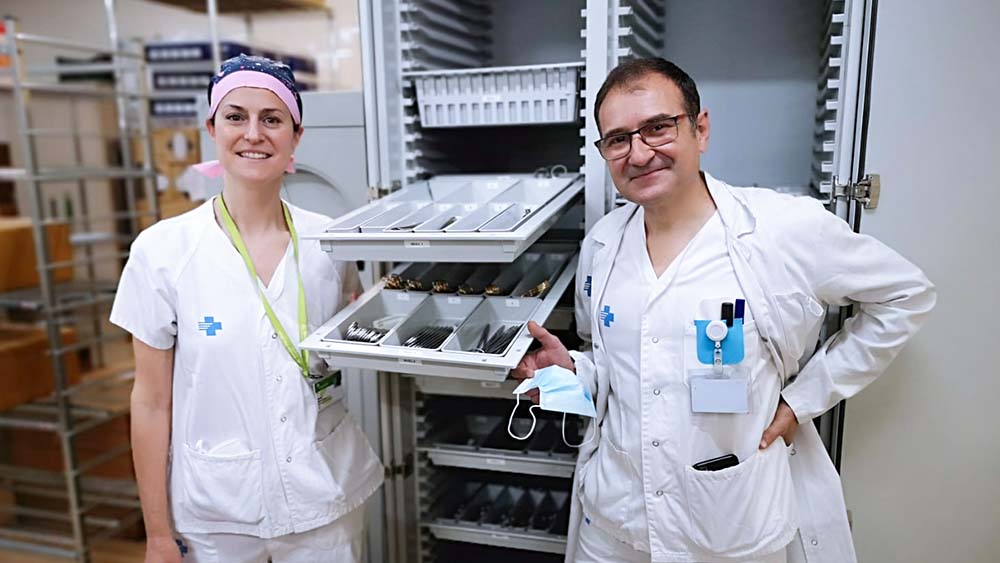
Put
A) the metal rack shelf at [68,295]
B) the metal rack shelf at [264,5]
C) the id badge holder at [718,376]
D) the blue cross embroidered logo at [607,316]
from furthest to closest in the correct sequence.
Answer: the metal rack shelf at [264,5]
the metal rack shelf at [68,295]
the blue cross embroidered logo at [607,316]
the id badge holder at [718,376]

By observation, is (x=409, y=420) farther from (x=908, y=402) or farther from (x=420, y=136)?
(x=908, y=402)

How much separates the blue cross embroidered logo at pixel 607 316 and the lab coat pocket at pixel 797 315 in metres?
0.31

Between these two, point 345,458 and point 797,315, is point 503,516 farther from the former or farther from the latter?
point 797,315

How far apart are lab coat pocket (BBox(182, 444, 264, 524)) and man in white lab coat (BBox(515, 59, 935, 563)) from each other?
0.66m

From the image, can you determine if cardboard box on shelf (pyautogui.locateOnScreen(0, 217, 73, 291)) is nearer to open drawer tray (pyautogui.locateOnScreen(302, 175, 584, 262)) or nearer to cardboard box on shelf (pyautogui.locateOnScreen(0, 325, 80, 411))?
cardboard box on shelf (pyautogui.locateOnScreen(0, 325, 80, 411))

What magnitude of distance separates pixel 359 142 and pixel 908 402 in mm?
1452

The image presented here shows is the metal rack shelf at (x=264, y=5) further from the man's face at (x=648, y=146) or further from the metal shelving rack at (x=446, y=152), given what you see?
the man's face at (x=648, y=146)

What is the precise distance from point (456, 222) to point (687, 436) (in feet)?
2.00

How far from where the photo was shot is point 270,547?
145cm

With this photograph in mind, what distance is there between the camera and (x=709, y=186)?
1.39m

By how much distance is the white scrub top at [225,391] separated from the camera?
1.42 meters

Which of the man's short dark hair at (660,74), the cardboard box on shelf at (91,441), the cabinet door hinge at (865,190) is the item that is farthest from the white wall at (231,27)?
the cabinet door hinge at (865,190)

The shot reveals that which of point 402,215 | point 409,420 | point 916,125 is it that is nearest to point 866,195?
point 916,125

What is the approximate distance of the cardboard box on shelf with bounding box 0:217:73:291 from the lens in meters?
3.10
